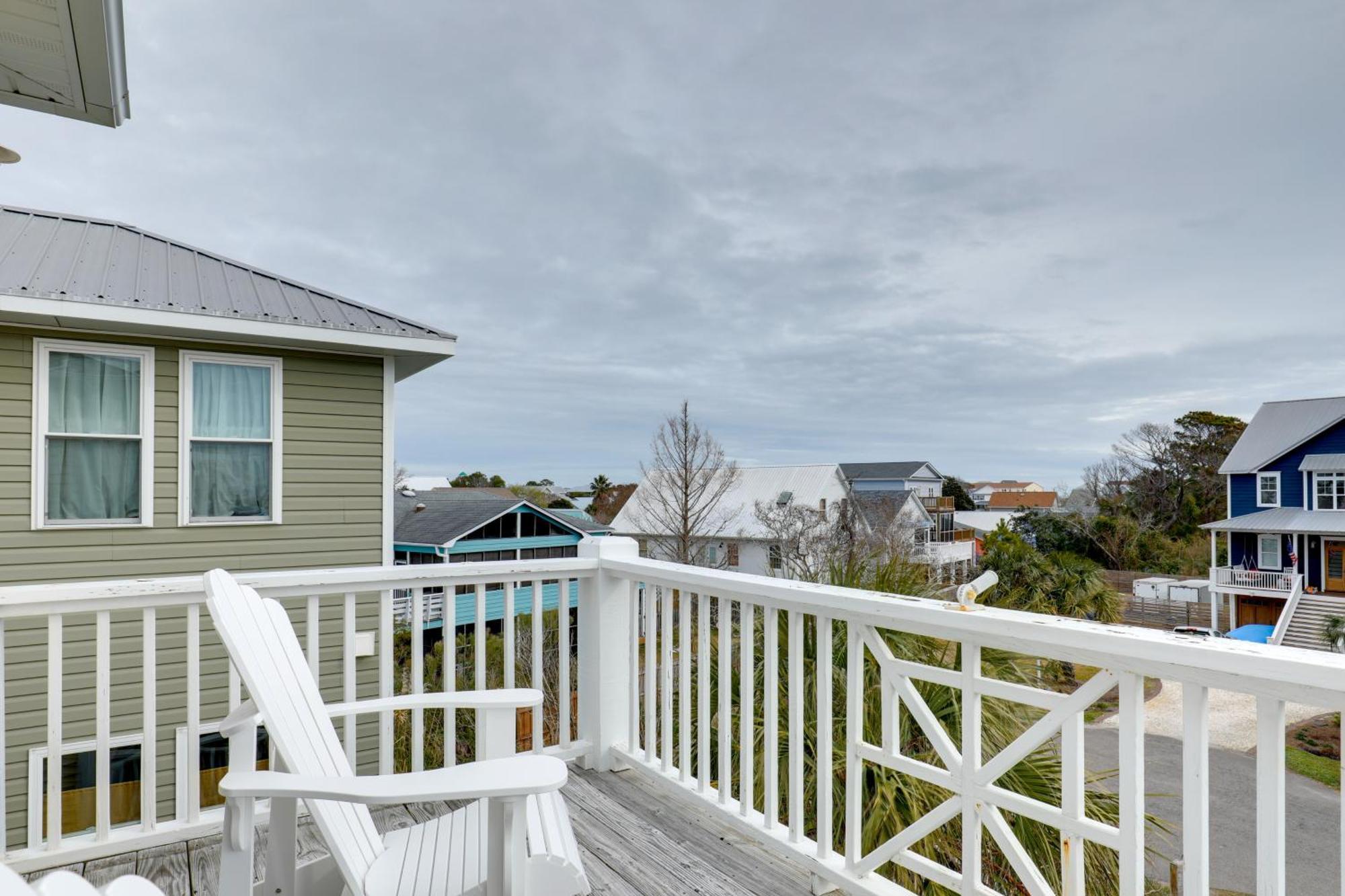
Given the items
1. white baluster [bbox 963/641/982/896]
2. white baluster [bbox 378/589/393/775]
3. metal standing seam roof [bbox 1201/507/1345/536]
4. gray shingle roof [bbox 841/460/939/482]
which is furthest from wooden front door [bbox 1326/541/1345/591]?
white baluster [bbox 378/589/393/775]

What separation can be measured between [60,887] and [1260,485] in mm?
16239

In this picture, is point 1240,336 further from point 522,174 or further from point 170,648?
point 170,648

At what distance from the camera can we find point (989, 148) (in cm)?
1420

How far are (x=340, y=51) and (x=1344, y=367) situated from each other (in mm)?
22181

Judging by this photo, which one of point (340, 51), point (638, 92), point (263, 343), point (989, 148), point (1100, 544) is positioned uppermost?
point (989, 148)

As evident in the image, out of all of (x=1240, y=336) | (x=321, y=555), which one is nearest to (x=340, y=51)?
(x=321, y=555)

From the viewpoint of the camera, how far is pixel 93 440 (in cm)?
588

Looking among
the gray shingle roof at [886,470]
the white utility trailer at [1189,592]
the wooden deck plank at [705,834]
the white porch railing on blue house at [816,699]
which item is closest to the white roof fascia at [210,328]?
the white porch railing on blue house at [816,699]

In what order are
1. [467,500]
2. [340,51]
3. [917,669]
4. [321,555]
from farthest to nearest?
[467,500], [340,51], [321,555], [917,669]

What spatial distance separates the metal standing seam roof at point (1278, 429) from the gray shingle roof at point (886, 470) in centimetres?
1103

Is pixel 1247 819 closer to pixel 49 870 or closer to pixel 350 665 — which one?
pixel 350 665

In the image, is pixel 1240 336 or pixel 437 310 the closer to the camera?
pixel 437 310

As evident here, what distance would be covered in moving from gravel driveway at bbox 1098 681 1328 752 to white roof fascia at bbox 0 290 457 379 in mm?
6265

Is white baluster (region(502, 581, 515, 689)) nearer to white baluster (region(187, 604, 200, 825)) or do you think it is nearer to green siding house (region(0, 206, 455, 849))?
white baluster (region(187, 604, 200, 825))
